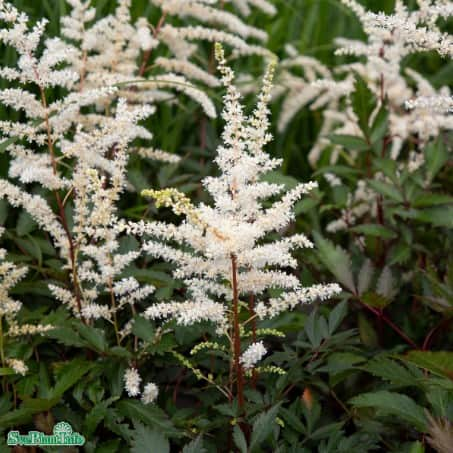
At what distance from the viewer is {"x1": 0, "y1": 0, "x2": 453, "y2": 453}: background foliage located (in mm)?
2410

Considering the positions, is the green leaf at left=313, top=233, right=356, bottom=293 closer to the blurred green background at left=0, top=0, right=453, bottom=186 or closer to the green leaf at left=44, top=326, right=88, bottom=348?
the green leaf at left=44, top=326, right=88, bottom=348

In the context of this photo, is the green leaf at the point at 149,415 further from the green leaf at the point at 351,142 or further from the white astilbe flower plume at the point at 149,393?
the green leaf at the point at 351,142

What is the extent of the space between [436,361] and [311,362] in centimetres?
57

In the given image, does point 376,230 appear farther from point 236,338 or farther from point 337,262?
point 236,338

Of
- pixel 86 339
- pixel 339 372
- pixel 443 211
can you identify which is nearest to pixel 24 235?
pixel 86 339

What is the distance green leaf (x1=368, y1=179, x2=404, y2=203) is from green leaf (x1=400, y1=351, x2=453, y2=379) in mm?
1289

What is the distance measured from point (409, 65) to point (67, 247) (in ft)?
13.5

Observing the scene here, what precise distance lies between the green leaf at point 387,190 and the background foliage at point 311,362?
0.01 meters

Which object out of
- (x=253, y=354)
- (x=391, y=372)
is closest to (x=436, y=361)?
(x=391, y=372)

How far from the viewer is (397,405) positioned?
2299mm

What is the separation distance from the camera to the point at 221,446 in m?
2.70

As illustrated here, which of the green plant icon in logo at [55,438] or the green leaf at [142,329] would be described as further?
the green leaf at [142,329]

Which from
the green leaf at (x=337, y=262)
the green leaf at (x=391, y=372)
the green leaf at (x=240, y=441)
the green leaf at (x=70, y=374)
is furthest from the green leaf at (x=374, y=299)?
the green leaf at (x=70, y=374)

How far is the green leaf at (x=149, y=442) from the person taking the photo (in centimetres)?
218
